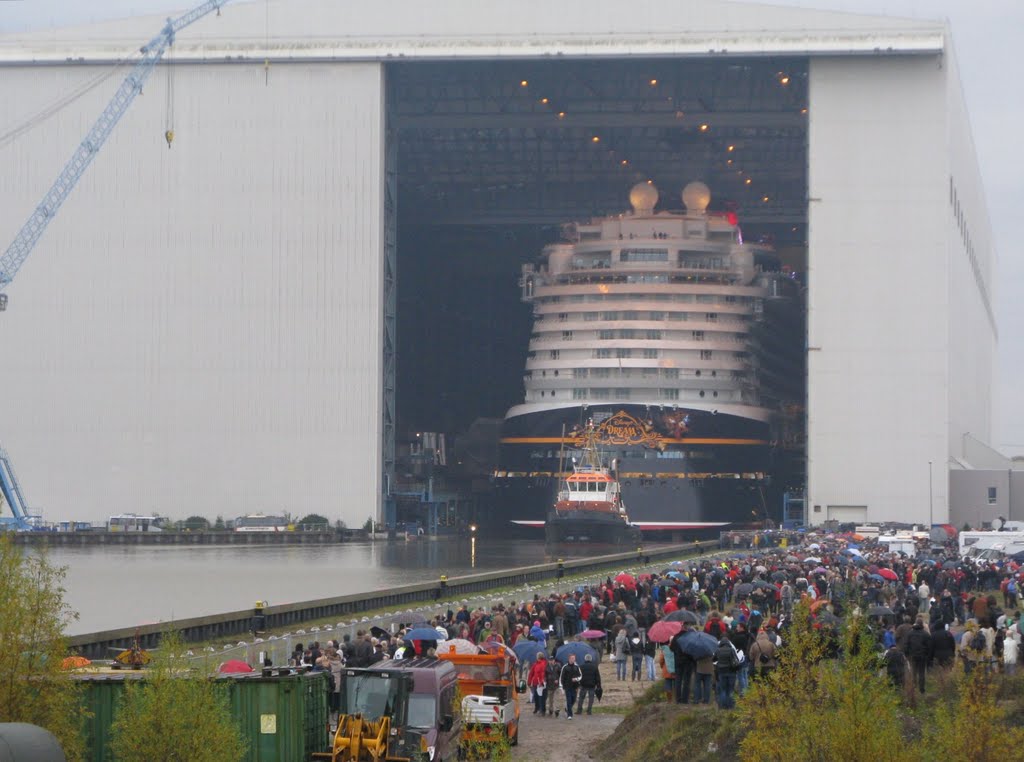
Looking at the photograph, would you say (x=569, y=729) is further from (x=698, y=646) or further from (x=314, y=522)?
(x=314, y=522)

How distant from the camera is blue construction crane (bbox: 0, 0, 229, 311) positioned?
70.1m

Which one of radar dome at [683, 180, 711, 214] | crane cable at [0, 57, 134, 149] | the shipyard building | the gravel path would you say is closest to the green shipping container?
the gravel path

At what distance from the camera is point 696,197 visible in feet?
285

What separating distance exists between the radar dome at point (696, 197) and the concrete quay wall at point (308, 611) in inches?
1410

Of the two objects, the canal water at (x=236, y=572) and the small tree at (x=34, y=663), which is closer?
the small tree at (x=34, y=663)

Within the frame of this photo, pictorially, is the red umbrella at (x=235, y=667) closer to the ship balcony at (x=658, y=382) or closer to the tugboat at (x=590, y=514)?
the tugboat at (x=590, y=514)

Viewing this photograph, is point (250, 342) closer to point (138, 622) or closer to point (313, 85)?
point (313, 85)

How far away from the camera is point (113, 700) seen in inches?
626

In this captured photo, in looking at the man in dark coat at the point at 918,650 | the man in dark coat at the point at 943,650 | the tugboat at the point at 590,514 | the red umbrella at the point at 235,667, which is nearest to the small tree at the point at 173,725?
the red umbrella at the point at 235,667

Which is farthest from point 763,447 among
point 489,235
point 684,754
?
point 684,754

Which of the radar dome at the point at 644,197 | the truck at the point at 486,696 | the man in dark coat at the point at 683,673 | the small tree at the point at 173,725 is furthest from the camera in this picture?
the radar dome at the point at 644,197

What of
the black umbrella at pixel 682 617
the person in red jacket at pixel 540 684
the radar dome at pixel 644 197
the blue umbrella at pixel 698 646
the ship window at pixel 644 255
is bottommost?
the person in red jacket at pixel 540 684

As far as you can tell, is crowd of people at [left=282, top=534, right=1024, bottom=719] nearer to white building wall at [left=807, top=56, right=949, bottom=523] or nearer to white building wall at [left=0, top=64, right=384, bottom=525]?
white building wall at [left=807, top=56, right=949, bottom=523]

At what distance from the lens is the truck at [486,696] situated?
1823 cm
